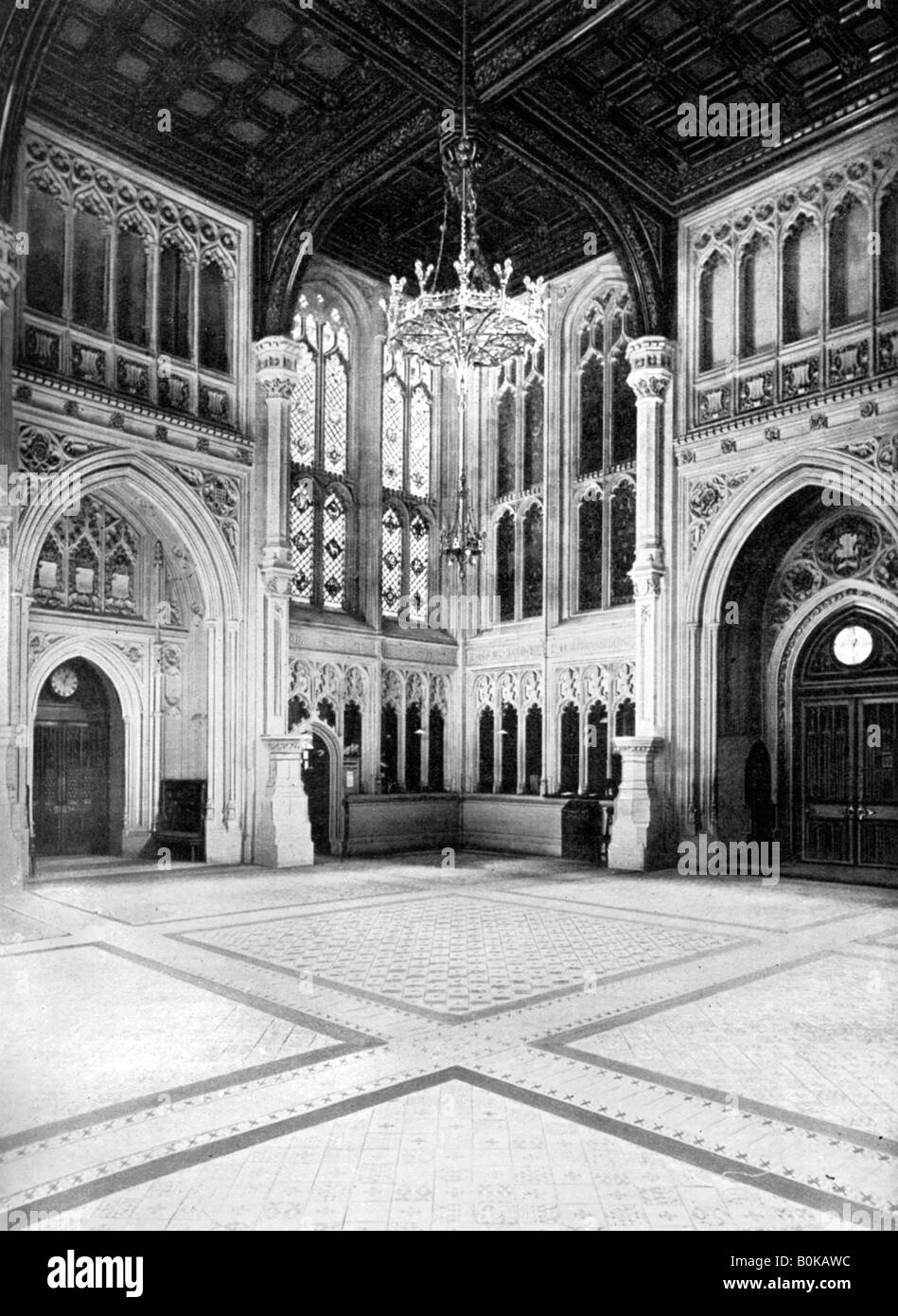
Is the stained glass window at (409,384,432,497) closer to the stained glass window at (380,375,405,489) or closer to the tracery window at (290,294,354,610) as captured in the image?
the stained glass window at (380,375,405,489)

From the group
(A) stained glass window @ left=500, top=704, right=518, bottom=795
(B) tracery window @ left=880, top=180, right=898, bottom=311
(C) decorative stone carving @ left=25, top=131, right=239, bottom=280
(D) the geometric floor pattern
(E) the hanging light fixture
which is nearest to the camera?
(D) the geometric floor pattern

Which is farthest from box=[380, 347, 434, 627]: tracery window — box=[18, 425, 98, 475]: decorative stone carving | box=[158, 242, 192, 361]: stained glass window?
box=[18, 425, 98, 475]: decorative stone carving

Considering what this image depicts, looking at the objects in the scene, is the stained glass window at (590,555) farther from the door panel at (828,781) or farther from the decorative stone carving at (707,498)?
the door panel at (828,781)

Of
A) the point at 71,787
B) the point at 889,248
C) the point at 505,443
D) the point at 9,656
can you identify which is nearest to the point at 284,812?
the point at 71,787

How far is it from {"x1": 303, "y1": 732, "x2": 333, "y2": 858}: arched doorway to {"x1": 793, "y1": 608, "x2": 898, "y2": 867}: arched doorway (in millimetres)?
7045

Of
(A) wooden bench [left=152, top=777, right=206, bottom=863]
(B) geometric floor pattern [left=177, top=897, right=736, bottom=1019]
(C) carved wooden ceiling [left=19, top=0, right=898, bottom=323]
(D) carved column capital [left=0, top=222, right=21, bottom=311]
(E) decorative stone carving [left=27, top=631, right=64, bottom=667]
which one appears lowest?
(B) geometric floor pattern [left=177, top=897, right=736, bottom=1019]

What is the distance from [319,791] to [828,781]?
299 inches

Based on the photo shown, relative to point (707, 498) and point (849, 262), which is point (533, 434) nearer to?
point (707, 498)

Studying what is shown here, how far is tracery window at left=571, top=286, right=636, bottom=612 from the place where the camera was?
52.1ft

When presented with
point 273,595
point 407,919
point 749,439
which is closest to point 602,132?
point 749,439

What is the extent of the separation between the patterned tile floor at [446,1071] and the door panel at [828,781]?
4349 millimetres

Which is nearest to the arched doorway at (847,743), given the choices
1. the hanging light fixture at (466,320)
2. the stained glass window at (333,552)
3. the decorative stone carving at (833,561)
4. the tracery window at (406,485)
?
the decorative stone carving at (833,561)

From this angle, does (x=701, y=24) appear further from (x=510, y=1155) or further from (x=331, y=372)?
(x=510, y=1155)

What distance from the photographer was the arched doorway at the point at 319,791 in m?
15.7
